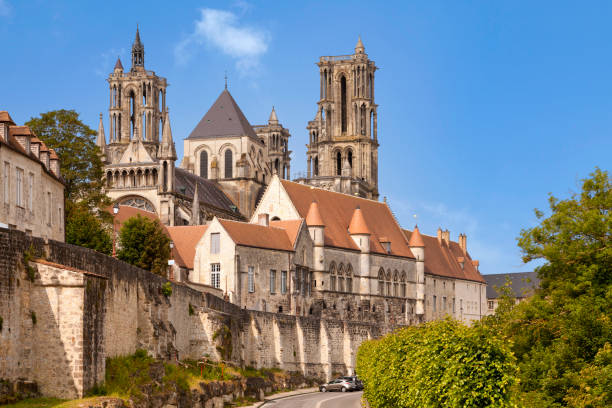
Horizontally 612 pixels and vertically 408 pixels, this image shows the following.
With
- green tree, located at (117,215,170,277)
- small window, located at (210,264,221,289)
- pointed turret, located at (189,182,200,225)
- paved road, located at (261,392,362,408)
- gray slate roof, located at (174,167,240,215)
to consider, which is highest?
gray slate roof, located at (174,167,240,215)

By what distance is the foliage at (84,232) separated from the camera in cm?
5606

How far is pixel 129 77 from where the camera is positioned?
469ft

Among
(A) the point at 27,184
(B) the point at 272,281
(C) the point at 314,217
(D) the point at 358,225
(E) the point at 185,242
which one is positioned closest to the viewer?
(A) the point at 27,184

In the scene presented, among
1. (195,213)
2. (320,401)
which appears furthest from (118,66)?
(320,401)

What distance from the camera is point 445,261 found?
11069 centimetres

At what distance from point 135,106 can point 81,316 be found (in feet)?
378

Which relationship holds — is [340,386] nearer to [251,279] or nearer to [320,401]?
[320,401]

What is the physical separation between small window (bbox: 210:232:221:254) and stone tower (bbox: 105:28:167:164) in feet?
211

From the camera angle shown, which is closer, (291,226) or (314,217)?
(291,226)

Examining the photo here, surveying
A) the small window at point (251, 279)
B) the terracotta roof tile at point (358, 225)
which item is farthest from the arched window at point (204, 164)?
the small window at point (251, 279)

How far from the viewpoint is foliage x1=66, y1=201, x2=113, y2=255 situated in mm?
56062

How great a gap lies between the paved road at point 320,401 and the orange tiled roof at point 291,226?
2233 cm

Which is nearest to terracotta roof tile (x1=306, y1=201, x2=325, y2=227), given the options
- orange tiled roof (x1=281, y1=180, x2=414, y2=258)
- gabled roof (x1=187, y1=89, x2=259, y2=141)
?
orange tiled roof (x1=281, y1=180, x2=414, y2=258)

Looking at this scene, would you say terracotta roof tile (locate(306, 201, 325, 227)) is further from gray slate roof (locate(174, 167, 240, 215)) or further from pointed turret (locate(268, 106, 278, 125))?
pointed turret (locate(268, 106, 278, 125))
